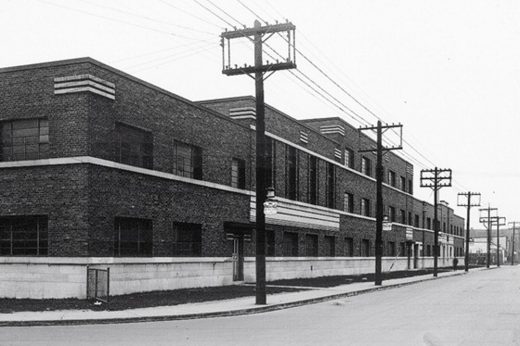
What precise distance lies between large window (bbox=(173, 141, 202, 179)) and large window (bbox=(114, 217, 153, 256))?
3.25 metres

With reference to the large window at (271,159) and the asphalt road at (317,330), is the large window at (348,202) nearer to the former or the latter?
the large window at (271,159)

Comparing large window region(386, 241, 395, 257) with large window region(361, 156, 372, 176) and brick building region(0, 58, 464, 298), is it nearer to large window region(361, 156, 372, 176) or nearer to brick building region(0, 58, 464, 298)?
large window region(361, 156, 372, 176)

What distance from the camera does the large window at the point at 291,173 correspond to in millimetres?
38500

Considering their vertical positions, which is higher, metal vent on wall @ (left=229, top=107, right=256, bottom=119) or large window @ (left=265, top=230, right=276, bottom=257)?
metal vent on wall @ (left=229, top=107, right=256, bottom=119)

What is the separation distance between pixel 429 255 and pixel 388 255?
1989 cm

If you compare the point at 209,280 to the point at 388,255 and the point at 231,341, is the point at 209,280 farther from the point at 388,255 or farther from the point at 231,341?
the point at 388,255

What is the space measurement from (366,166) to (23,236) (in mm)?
37745

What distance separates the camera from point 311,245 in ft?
141

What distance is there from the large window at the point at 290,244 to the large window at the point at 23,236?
701 inches

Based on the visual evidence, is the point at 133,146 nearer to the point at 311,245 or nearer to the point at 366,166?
the point at 311,245

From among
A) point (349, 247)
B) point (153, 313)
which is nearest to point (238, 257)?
point (153, 313)

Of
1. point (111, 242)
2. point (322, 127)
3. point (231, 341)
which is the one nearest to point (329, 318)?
point (231, 341)

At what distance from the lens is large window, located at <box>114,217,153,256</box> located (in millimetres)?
24047

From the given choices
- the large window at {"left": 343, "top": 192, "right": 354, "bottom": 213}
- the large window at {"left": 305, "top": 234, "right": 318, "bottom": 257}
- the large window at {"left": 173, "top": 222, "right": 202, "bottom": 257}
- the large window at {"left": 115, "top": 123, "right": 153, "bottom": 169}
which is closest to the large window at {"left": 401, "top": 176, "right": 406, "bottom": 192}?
the large window at {"left": 343, "top": 192, "right": 354, "bottom": 213}
